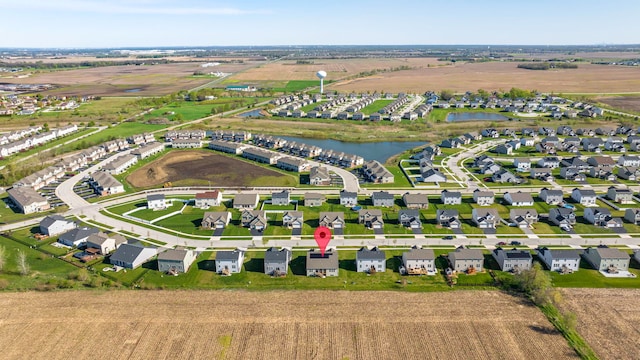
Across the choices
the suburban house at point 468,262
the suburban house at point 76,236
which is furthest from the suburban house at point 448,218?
the suburban house at point 76,236

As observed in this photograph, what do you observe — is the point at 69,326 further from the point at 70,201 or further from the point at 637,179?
the point at 637,179

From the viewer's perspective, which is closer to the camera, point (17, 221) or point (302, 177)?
point (17, 221)

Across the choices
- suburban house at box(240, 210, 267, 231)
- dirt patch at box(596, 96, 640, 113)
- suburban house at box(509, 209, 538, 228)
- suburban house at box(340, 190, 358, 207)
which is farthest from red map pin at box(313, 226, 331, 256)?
dirt patch at box(596, 96, 640, 113)

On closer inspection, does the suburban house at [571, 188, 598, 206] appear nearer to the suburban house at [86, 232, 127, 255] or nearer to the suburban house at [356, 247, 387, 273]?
the suburban house at [356, 247, 387, 273]

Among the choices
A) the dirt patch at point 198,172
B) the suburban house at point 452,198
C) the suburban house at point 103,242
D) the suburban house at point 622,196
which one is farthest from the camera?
the dirt patch at point 198,172

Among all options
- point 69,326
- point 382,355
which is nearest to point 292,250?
point 382,355

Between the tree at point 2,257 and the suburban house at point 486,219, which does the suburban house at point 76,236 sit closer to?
the tree at point 2,257
